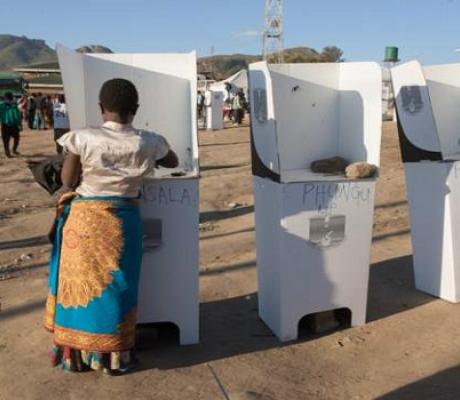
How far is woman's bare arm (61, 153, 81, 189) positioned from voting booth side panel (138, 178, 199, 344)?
1.60 feet

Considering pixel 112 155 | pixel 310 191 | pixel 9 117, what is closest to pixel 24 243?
pixel 112 155

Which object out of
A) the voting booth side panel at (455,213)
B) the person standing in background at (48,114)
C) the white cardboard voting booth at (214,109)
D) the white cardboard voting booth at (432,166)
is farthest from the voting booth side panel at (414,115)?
the person standing in background at (48,114)

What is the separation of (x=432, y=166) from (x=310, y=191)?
4.41 feet

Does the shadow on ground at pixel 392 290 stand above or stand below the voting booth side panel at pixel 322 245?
below

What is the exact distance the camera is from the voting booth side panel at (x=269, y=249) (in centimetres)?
399

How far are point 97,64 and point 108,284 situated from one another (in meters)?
1.60

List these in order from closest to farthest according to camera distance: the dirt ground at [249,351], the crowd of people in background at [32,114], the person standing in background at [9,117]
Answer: the dirt ground at [249,351] → the person standing in background at [9,117] → the crowd of people in background at [32,114]

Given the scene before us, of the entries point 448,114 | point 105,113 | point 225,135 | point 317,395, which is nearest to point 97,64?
point 105,113

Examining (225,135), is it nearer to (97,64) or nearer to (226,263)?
(226,263)

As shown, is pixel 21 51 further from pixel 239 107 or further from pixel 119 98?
pixel 119 98

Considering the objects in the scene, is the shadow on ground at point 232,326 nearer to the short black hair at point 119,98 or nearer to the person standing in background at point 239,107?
the short black hair at point 119,98

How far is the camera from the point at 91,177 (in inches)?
130

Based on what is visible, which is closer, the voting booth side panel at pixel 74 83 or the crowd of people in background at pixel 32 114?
the voting booth side panel at pixel 74 83

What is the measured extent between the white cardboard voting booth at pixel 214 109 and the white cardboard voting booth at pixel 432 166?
19.1 meters
